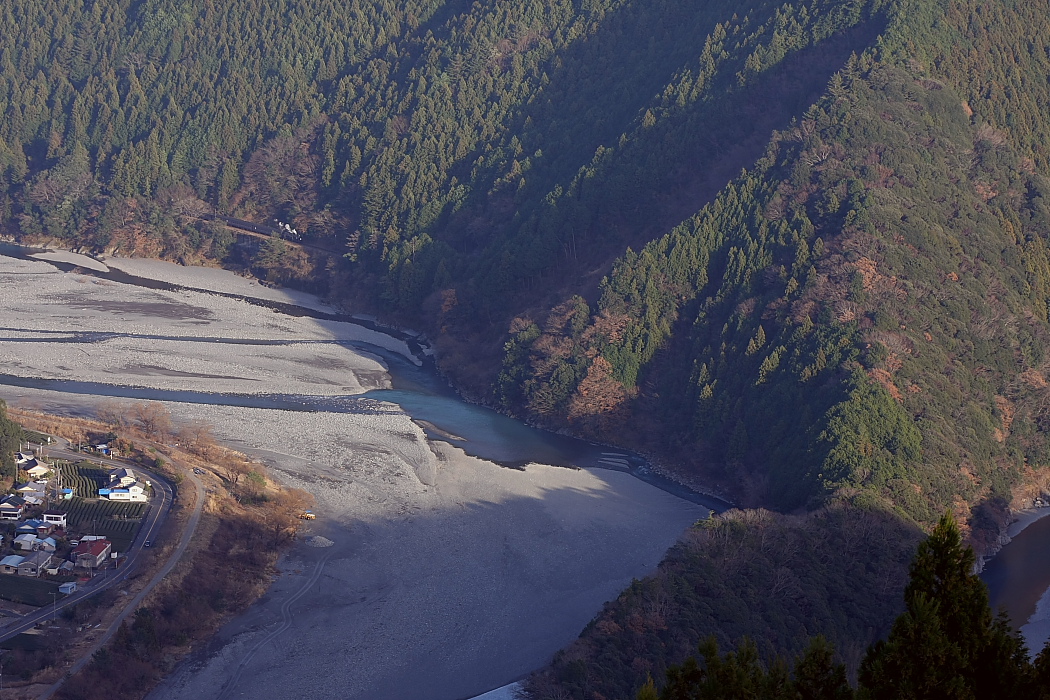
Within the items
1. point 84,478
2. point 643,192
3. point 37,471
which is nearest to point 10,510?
point 37,471

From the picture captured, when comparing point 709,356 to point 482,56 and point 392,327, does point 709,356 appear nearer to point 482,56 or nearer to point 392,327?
point 392,327

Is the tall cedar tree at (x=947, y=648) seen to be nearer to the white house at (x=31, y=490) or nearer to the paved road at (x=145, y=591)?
the paved road at (x=145, y=591)

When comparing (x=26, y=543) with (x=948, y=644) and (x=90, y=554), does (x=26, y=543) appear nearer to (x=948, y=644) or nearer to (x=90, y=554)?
(x=90, y=554)

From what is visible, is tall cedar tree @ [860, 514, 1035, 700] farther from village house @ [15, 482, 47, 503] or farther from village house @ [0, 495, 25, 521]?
village house @ [15, 482, 47, 503]

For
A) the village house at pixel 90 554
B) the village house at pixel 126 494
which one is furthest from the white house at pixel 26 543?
the village house at pixel 126 494

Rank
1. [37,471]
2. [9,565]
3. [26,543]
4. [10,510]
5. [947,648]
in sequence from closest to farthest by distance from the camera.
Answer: [947,648], [9,565], [26,543], [10,510], [37,471]

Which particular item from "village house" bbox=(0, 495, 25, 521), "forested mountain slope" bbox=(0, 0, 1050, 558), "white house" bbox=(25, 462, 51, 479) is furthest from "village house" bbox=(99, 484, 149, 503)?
"forested mountain slope" bbox=(0, 0, 1050, 558)

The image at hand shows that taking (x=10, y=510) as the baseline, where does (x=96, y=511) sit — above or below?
above

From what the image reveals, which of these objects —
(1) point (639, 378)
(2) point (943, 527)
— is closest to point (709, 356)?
(1) point (639, 378)
